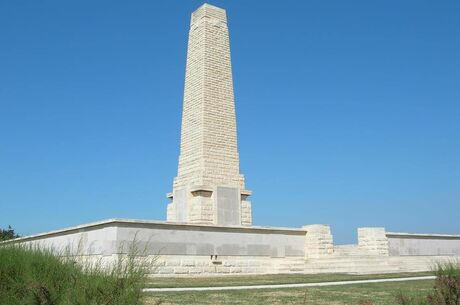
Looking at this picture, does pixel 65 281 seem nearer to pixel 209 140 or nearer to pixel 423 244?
pixel 209 140

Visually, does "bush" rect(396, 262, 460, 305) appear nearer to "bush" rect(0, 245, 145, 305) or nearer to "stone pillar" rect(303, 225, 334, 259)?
"bush" rect(0, 245, 145, 305)

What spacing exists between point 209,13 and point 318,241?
48.0 feet

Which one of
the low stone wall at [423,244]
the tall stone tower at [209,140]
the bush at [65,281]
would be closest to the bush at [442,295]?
the bush at [65,281]

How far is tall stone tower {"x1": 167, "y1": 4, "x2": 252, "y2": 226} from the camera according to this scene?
25.7 meters

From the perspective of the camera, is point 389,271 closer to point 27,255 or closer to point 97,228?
point 97,228

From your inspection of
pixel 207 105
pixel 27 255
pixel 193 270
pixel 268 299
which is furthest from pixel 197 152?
pixel 27 255

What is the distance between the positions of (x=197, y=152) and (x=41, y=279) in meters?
20.6

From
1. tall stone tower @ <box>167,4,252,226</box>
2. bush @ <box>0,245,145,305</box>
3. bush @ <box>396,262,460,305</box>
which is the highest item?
tall stone tower @ <box>167,4,252,226</box>

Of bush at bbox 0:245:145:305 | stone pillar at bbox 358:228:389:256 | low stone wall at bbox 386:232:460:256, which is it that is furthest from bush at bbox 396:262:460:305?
low stone wall at bbox 386:232:460:256

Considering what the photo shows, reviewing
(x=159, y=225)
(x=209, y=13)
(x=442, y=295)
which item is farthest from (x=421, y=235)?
(x=442, y=295)

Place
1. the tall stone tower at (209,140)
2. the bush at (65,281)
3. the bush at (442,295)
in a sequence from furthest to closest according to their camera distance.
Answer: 1. the tall stone tower at (209,140)
2. the bush at (442,295)
3. the bush at (65,281)

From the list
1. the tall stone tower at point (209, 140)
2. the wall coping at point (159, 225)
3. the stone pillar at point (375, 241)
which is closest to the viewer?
the wall coping at point (159, 225)

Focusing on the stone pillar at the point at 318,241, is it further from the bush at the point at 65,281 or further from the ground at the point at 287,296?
the bush at the point at 65,281

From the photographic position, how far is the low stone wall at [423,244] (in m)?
26.5
